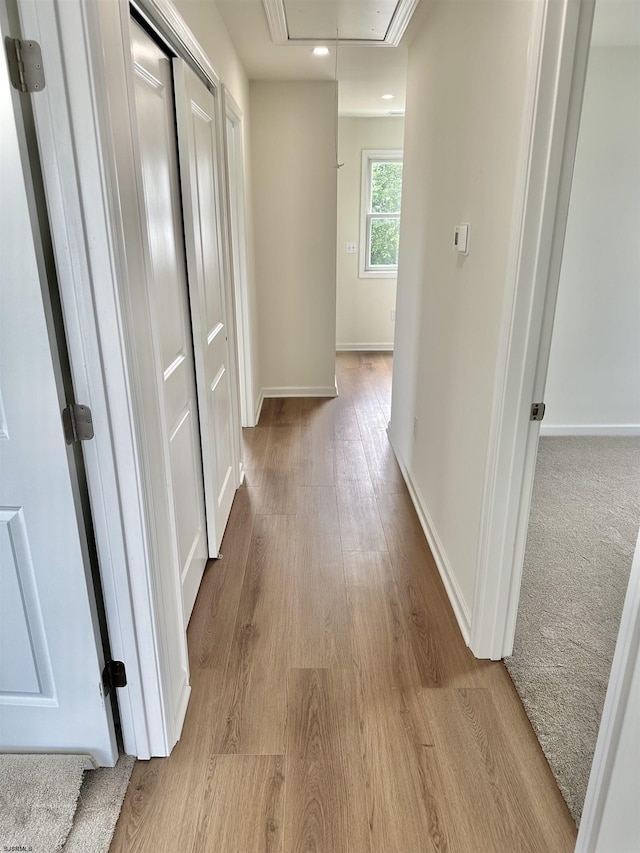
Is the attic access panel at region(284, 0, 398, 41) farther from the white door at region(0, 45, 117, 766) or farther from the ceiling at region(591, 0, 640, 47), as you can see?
the white door at region(0, 45, 117, 766)

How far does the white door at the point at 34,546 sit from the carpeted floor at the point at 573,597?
128cm

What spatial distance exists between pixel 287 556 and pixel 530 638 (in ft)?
3.52

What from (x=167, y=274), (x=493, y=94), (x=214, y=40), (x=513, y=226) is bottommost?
(x=167, y=274)

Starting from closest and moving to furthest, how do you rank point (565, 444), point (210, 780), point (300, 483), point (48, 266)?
point (48, 266)
point (210, 780)
point (300, 483)
point (565, 444)

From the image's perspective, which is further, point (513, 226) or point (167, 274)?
point (167, 274)

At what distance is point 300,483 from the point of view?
3.30 metres

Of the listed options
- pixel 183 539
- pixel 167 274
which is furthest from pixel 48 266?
pixel 183 539

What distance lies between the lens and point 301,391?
4984 millimetres

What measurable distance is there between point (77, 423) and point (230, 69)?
2673mm

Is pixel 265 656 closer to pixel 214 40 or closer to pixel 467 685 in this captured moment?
pixel 467 685

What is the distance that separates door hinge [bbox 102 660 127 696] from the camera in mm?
1495

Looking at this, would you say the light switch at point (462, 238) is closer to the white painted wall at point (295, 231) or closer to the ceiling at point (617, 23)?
the ceiling at point (617, 23)

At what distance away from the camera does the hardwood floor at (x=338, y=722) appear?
1.42m

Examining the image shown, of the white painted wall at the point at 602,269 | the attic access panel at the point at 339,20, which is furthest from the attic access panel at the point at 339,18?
the white painted wall at the point at 602,269
